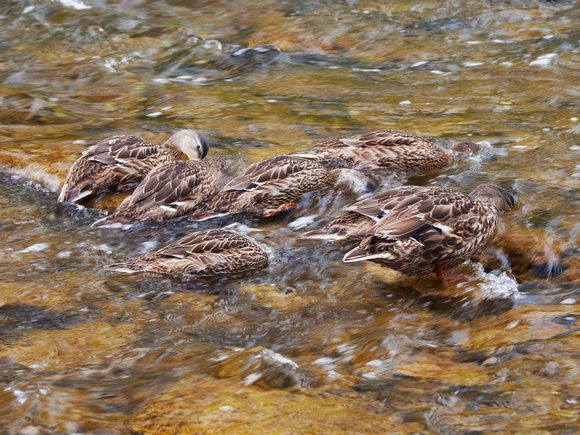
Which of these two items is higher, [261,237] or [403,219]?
[403,219]

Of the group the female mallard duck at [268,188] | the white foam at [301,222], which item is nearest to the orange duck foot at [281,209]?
the female mallard duck at [268,188]

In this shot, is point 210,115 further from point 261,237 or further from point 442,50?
point 442,50

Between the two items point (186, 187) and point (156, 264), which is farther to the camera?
point (186, 187)

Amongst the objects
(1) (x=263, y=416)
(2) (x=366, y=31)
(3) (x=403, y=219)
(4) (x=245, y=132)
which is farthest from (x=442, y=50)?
(1) (x=263, y=416)

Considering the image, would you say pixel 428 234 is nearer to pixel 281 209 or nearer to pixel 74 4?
pixel 281 209

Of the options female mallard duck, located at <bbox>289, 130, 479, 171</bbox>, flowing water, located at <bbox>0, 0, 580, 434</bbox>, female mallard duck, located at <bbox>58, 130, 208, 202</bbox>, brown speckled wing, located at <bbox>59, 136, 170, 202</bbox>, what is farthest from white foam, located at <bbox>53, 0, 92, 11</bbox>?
female mallard duck, located at <bbox>289, 130, 479, 171</bbox>

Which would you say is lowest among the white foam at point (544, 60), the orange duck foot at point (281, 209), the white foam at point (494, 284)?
the orange duck foot at point (281, 209)

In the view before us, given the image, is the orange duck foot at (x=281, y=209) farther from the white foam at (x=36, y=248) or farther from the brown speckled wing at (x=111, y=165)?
the white foam at (x=36, y=248)

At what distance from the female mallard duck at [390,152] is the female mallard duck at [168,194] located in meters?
1.26

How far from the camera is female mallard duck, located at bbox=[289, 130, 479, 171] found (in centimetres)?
891

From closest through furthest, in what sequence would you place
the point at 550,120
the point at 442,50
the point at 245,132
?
1. the point at 550,120
2. the point at 245,132
3. the point at 442,50

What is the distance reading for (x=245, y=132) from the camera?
10492mm

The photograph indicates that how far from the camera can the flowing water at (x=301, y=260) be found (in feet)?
13.3

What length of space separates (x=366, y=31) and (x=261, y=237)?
9.34 m
